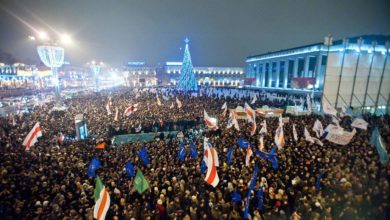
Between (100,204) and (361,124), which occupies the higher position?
(361,124)

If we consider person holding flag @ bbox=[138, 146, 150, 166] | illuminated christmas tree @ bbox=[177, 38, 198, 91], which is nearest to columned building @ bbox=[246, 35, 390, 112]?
illuminated christmas tree @ bbox=[177, 38, 198, 91]

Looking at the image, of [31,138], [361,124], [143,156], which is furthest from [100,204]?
[361,124]

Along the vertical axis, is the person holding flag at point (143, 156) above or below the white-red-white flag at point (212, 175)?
below

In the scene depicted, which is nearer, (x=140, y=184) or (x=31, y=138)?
(x=140, y=184)

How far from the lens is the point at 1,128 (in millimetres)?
13875

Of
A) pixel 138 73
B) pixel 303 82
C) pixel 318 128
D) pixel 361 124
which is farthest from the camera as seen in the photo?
pixel 138 73

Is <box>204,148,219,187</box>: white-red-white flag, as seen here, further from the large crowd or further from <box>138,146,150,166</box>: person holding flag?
<box>138,146,150,166</box>: person holding flag

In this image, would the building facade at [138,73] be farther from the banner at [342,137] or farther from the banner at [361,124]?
the banner at [342,137]

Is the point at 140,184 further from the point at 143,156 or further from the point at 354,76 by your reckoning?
the point at 354,76

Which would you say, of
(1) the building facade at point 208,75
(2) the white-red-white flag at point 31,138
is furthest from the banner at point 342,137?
(1) the building facade at point 208,75

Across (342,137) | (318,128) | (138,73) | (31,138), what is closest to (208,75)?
(138,73)

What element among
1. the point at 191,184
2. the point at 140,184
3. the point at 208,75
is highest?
the point at 208,75

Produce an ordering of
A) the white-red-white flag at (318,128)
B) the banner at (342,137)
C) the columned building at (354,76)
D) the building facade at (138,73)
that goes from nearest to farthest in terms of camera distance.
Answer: the banner at (342,137), the white-red-white flag at (318,128), the columned building at (354,76), the building facade at (138,73)

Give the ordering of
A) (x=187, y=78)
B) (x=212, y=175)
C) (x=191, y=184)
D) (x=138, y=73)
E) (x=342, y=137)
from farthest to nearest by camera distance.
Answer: (x=138, y=73) < (x=187, y=78) < (x=342, y=137) < (x=191, y=184) < (x=212, y=175)
